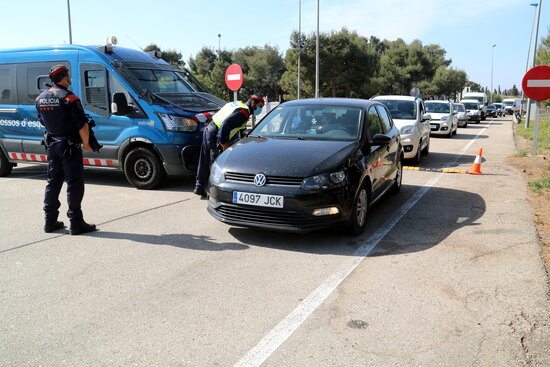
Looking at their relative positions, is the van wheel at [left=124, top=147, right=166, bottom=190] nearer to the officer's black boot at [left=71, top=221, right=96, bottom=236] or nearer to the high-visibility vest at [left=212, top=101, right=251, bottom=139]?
the high-visibility vest at [left=212, top=101, right=251, bottom=139]

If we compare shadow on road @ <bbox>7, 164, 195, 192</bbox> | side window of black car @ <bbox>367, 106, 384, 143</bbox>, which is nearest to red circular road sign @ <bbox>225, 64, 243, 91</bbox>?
shadow on road @ <bbox>7, 164, 195, 192</bbox>

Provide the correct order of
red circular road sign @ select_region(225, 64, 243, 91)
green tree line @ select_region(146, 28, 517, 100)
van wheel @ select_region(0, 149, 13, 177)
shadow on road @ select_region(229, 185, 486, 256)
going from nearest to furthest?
shadow on road @ select_region(229, 185, 486, 256), van wheel @ select_region(0, 149, 13, 177), red circular road sign @ select_region(225, 64, 243, 91), green tree line @ select_region(146, 28, 517, 100)

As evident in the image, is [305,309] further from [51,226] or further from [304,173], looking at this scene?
[51,226]

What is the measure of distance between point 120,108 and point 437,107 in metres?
17.0

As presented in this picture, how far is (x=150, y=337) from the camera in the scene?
330 centimetres

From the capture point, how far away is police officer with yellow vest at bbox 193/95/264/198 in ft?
24.0

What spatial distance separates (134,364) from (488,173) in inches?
375

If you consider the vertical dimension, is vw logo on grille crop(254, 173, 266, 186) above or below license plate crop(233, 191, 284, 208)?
above

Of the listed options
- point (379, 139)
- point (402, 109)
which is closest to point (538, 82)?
point (402, 109)

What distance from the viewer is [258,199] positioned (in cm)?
508

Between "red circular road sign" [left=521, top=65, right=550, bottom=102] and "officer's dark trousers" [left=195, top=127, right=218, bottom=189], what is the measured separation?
8932 mm

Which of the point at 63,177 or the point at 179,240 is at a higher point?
the point at 63,177

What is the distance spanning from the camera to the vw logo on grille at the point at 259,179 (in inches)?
201

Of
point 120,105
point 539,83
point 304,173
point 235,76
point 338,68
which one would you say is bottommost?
point 304,173
